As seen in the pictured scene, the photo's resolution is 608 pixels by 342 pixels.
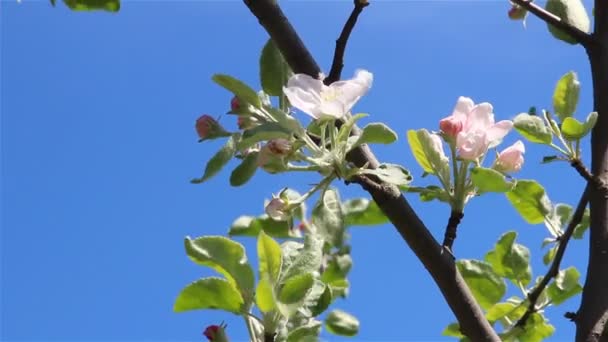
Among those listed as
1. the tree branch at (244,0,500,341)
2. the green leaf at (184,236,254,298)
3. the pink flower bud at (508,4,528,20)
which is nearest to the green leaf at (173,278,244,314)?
the green leaf at (184,236,254,298)

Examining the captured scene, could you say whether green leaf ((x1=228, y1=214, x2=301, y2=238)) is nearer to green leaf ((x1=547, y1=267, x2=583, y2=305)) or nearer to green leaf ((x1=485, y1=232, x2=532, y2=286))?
green leaf ((x1=485, y1=232, x2=532, y2=286))

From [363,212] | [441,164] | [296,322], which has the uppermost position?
[363,212]

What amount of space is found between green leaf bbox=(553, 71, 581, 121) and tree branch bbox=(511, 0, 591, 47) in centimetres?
8

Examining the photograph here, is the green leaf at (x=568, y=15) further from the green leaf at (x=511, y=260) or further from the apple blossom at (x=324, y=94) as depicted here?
the apple blossom at (x=324, y=94)

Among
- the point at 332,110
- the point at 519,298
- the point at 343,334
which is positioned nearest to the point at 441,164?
the point at 332,110

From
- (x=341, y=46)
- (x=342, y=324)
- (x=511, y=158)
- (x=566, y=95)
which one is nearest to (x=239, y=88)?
(x=341, y=46)

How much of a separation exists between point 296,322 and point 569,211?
32.1 inches

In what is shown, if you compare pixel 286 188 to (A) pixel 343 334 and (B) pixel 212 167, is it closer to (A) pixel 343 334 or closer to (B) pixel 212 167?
(B) pixel 212 167

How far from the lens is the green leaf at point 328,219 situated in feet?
3.94

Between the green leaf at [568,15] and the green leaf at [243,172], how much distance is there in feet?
2.50

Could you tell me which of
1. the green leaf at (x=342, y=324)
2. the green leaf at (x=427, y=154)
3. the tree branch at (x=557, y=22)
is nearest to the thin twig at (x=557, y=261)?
the tree branch at (x=557, y=22)

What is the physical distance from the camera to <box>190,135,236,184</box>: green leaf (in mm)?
1279

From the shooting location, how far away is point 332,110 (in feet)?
3.75

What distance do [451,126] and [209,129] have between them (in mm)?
394
